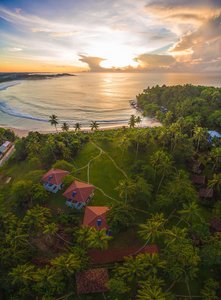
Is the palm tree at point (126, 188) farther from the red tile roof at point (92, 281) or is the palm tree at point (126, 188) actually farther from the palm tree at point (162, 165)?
the red tile roof at point (92, 281)

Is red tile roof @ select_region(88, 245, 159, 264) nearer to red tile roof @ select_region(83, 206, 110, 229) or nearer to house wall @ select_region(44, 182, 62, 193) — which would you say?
red tile roof @ select_region(83, 206, 110, 229)

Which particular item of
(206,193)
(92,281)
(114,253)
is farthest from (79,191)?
(206,193)

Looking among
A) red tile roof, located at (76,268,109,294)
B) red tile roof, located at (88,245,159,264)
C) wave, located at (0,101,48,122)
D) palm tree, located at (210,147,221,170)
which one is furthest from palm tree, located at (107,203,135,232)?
wave, located at (0,101,48,122)

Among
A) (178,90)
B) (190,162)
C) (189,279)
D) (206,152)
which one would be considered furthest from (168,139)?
(178,90)

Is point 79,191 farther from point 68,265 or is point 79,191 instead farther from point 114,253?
point 68,265

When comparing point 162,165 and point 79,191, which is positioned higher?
point 162,165

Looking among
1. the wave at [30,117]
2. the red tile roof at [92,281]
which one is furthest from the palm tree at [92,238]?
the wave at [30,117]

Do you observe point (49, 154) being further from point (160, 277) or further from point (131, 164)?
point (160, 277)
